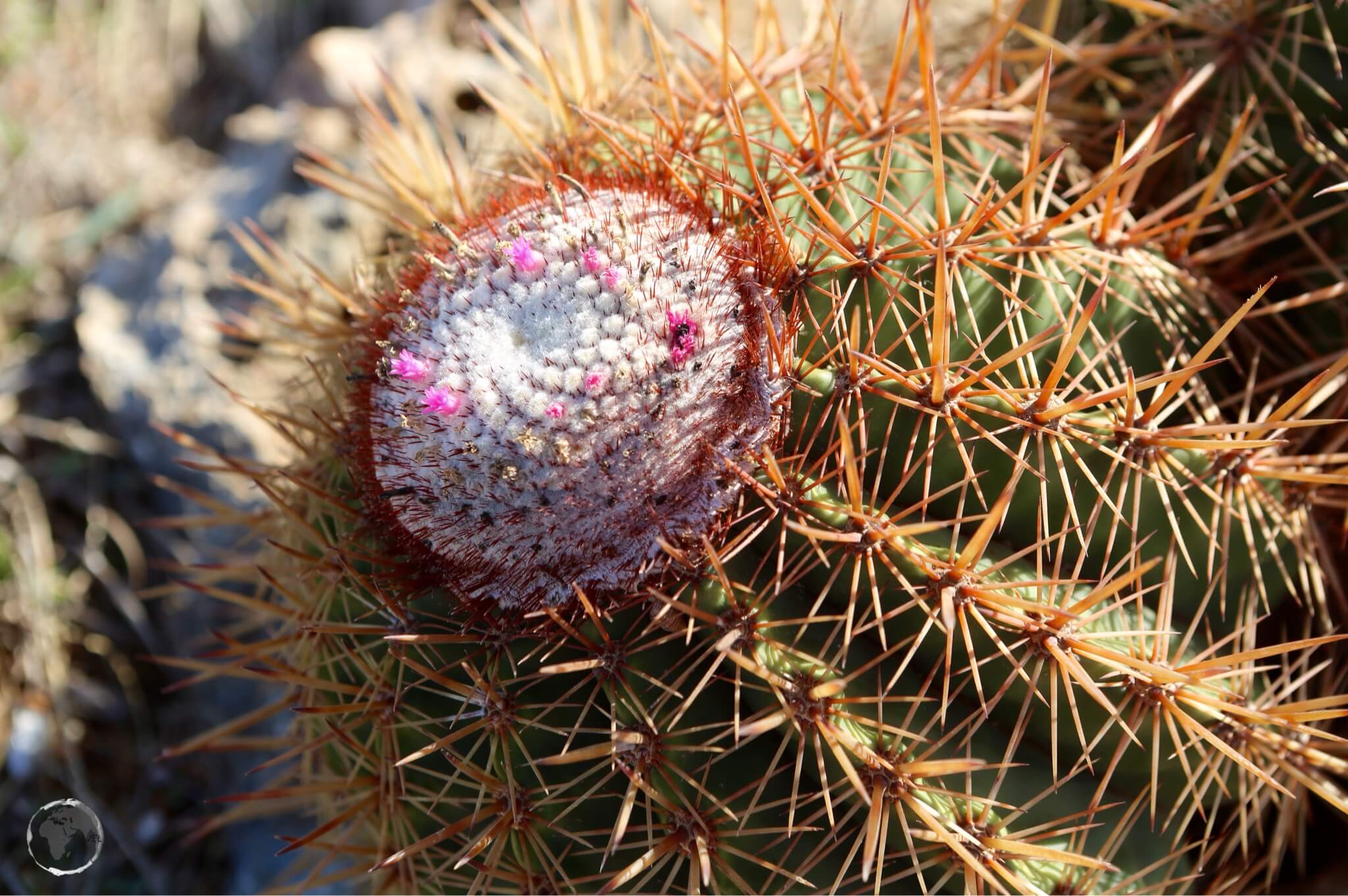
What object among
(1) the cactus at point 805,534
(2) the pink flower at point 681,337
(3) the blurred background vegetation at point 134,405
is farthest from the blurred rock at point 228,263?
(2) the pink flower at point 681,337

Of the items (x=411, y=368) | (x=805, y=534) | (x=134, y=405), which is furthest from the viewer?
(x=134, y=405)

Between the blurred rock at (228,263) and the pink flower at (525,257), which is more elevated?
the pink flower at (525,257)

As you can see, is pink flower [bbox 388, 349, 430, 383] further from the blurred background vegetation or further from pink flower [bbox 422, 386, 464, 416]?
the blurred background vegetation

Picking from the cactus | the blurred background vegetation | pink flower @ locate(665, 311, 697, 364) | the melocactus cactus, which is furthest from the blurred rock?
pink flower @ locate(665, 311, 697, 364)

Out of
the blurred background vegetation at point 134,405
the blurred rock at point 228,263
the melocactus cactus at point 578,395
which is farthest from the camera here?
the blurred rock at point 228,263

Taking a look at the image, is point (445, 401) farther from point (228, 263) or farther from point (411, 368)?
point (228, 263)

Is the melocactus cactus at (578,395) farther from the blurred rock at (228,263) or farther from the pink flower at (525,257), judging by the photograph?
the blurred rock at (228,263)

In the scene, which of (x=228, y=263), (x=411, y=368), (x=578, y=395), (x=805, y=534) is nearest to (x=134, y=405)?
(x=228, y=263)

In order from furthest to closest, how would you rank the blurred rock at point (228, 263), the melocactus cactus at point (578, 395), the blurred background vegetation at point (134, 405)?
the blurred rock at point (228, 263) < the blurred background vegetation at point (134, 405) < the melocactus cactus at point (578, 395)
